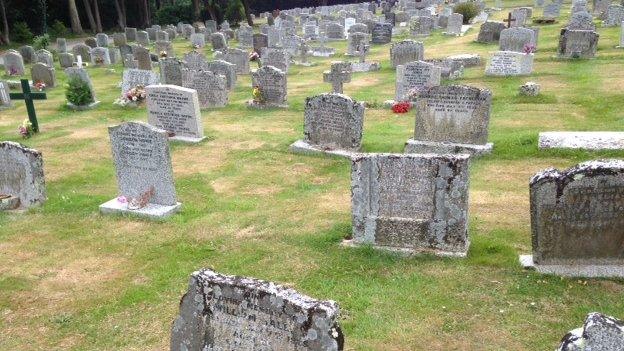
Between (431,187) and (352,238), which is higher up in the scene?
(431,187)

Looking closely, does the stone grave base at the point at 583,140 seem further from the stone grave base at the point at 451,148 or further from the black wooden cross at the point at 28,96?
the black wooden cross at the point at 28,96

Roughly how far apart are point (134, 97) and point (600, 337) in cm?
1710

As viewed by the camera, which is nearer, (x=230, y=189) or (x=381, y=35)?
(x=230, y=189)

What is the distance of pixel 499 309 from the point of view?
6090 millimetres

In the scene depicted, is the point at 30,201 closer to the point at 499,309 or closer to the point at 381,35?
the point at 499,309

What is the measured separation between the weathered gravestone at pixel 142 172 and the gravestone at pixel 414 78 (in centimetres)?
839

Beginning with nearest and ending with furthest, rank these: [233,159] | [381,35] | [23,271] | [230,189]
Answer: [23,271] → [230,189] → [233,159] → [381,35]

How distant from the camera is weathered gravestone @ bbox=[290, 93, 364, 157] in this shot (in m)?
12.0

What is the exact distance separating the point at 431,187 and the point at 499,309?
179 centimetres

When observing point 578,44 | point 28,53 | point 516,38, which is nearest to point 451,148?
point 578,44

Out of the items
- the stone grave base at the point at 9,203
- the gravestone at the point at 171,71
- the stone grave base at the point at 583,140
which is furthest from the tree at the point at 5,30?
the stone grave base at the point at 583,140

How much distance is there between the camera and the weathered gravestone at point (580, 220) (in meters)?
6.23

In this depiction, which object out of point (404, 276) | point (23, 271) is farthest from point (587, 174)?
point (23, 271)

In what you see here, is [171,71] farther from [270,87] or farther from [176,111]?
[176,111]
